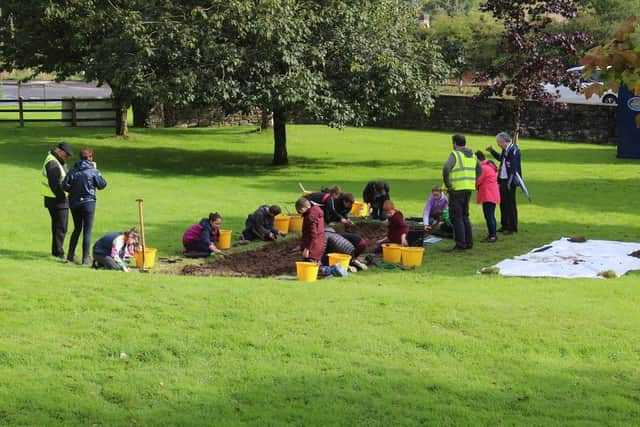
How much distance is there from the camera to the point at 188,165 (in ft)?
90.7

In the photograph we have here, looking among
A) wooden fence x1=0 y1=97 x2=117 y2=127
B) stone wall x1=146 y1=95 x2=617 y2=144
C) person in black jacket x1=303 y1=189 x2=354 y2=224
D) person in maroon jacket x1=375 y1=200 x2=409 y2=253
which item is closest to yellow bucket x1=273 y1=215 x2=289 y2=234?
person in black jacket x1=303 y1=189 x2=354 y2=224

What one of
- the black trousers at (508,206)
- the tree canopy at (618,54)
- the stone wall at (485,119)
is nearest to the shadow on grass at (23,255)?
the black trousers at (508,206)

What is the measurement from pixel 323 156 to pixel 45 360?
23.1 metres

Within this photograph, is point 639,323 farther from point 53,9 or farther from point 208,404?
point 53,9

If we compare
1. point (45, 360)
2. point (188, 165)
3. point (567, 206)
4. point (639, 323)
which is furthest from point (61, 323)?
point (188, 165)

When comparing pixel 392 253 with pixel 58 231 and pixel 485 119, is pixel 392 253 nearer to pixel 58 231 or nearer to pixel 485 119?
pixel 58 231

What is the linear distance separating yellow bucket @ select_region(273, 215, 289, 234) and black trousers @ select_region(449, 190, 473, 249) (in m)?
3.44

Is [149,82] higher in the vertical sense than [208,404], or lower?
higher

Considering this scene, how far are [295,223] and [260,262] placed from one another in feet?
8.47

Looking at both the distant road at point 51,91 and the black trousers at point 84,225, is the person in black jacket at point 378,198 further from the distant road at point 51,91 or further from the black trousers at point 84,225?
the distant road at point 51,91

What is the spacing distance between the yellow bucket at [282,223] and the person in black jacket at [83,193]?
4.32 metres

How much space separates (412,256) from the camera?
1430cm

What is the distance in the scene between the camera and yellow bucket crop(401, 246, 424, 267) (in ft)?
46.8

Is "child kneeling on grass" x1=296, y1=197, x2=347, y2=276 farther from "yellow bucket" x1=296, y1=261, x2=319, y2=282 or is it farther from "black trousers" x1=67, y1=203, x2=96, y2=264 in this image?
"black trousers" x1=67, y1=203, x2=96, y2=264
